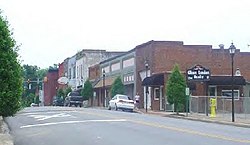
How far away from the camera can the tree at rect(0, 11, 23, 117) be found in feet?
60.5

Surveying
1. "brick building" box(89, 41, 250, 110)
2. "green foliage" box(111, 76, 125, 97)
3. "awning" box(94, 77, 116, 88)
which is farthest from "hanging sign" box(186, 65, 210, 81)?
"awning" box(94, 77, 116, 88)

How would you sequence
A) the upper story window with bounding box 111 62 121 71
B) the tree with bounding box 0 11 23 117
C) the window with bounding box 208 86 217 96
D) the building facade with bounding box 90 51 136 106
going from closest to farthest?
the tree with bounding box 0 11 23 117 → the window with bounding box 208 86 217 96 → the building facade with bounding box 90 51 136 106 → the upper story window with bounding box 111 62 121 71

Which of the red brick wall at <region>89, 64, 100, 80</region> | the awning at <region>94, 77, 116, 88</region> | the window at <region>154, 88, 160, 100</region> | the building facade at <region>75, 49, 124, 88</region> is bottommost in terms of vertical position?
the window at <region>154, 88, 160, 100</region>

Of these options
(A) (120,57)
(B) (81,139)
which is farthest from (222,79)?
(B) (81,139)

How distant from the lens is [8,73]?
18609 millimetres

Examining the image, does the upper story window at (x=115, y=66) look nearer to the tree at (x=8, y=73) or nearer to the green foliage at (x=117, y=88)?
the green foliage at (x=117, y=88)

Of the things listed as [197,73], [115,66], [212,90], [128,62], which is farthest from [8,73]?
[115,66]

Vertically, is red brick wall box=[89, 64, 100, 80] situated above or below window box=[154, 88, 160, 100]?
above

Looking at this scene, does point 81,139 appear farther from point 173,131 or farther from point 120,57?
point 120,57

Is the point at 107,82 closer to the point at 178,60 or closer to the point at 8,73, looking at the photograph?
the point at 178,60

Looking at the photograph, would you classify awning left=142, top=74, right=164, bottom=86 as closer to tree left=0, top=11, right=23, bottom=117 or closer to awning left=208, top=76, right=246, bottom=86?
awning left=208, top=76, right=246, bottom=86

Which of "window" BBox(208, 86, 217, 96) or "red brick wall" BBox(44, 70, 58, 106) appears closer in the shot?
"window" BBox(208, 86, 217, 96)

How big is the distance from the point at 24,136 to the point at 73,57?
8174 cm

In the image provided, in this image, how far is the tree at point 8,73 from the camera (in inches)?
726
